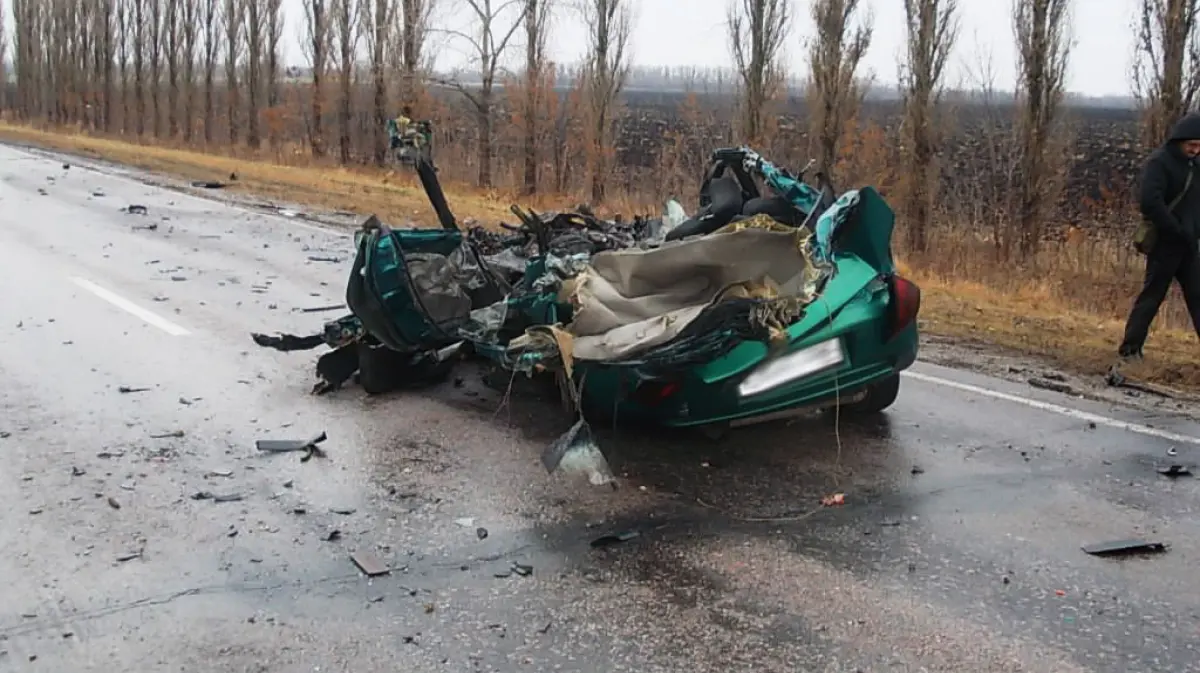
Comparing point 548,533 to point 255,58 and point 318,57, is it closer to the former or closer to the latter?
point 318,57

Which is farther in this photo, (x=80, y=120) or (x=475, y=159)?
(x=80, y=120)

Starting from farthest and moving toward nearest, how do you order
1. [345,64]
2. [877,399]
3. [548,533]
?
[345,64] < [877,399] < [548,533]

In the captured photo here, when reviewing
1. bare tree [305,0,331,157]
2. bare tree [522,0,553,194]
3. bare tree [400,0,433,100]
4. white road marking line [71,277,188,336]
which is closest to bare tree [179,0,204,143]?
bare tree [305,0,331,157]

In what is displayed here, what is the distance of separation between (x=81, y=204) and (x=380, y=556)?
1503 cm

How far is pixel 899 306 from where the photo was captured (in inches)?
227

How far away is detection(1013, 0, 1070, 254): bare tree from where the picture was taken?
61.9 feet

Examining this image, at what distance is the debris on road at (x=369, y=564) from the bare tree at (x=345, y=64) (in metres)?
28.7

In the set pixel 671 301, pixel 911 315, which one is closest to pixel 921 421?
pixel 911 315

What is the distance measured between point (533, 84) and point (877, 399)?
20565 millimetres

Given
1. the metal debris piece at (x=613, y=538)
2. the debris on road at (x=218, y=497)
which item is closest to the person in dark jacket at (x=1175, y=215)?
the metal debris piece at (x=613, y=538)

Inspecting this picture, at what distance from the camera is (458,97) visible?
28.8 meters

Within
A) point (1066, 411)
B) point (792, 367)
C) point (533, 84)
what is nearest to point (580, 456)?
point (792, 367)

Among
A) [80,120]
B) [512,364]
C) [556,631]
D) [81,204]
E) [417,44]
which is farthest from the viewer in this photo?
[80,120]

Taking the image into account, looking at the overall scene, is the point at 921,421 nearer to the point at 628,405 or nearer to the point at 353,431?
the point at 628,405
